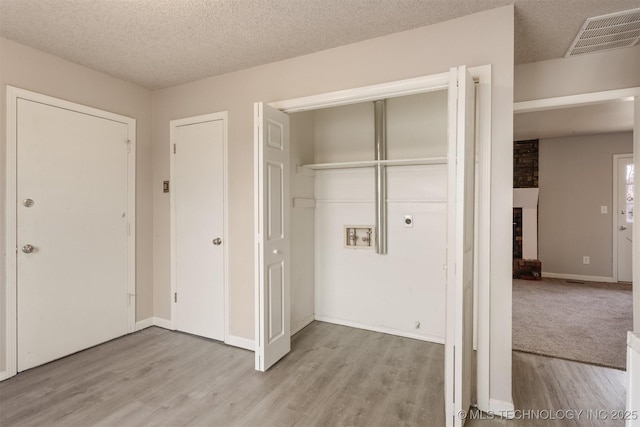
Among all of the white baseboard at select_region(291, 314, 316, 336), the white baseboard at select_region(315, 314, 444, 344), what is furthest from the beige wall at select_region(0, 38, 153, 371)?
the white baseboard at select_region(315, 314, 444, 344)

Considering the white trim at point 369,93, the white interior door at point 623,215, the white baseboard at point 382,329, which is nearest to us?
the white trim at point 369,93

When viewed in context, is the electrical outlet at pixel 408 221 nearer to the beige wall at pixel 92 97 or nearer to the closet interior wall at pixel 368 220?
the closet interior wall at pixel 368 220

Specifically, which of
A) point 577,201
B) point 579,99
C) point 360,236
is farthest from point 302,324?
point 577,201

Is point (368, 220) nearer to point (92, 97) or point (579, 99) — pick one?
point (579, 99)

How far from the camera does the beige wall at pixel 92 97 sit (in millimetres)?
2422

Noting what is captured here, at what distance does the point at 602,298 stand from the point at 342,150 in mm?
4287

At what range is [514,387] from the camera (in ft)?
7.70

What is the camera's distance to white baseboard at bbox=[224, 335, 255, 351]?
2959mm

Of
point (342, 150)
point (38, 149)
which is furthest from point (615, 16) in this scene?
point (38, 149)

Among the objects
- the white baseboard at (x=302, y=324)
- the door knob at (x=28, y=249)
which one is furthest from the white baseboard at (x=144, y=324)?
the white baseboard at (x=302, y=324)

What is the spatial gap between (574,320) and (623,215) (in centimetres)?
296

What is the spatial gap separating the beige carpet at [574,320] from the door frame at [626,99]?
0.68 metres

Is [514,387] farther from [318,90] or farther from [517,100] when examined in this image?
[318,90]

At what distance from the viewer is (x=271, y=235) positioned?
261 cm
